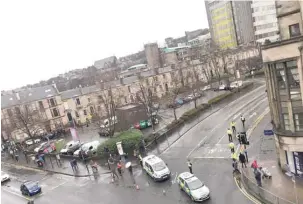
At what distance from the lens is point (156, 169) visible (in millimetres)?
26969

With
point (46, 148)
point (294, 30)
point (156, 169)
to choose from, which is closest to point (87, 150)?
point (46, 148)

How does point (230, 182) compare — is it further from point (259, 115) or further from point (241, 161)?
point (259, 115)

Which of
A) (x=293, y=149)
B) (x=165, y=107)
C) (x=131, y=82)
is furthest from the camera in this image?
(x=131, y=82)

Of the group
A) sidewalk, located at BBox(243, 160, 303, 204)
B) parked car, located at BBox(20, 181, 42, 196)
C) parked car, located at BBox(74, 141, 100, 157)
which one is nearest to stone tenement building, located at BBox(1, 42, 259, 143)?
parked car, located at BBox(74, 141, 100, 157)

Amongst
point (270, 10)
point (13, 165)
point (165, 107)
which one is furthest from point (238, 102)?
point (270, 10)

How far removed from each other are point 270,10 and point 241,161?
102556mm

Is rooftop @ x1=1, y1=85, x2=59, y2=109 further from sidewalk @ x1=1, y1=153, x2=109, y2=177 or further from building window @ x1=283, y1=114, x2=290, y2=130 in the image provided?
building window @ x1=283, y1=114, x2=290, y2=130

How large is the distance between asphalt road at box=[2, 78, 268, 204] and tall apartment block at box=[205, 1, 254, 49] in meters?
101

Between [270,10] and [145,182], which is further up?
[270,10]

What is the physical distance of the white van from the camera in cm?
2644

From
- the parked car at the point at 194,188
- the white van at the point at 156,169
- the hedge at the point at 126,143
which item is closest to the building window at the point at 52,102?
the hedge at the point at 126,143

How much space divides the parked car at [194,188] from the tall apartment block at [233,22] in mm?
117290

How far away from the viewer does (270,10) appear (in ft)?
371

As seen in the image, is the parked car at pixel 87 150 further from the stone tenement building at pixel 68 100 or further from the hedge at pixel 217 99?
the hedge at pixel 217 99
